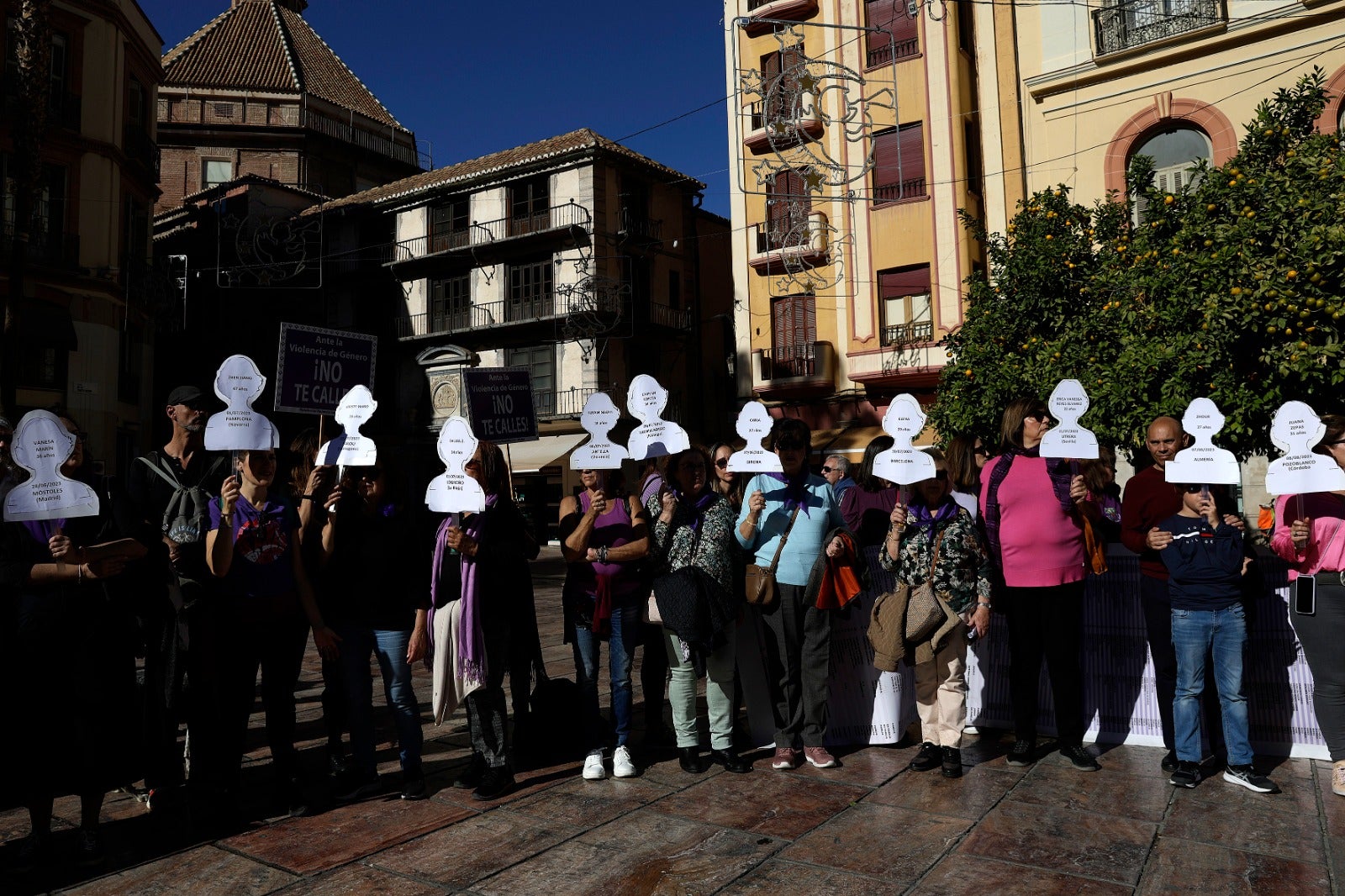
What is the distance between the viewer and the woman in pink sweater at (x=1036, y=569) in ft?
16.5

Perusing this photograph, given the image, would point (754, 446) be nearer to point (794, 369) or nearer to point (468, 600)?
point (468, 600)

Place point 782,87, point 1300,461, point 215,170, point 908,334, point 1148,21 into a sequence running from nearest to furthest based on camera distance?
point 1300,461, point 782,87, point 1148,21, point 908,334, point 215,170

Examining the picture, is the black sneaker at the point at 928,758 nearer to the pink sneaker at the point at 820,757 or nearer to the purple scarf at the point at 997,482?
the pink sneaker at the point at 820,757

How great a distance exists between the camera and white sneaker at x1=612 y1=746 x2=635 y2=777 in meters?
5.05

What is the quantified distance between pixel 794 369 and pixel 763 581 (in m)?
18.1

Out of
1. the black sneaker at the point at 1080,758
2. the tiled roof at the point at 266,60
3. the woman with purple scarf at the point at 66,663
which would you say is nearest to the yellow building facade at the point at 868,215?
the black sneaker at the point at 1080,758

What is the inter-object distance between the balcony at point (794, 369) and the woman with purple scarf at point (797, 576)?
1733 centimetres

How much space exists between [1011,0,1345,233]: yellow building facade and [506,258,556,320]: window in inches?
617

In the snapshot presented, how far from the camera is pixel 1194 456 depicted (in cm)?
463

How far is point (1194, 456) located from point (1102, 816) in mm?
1732

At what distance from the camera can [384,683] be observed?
4.86 m

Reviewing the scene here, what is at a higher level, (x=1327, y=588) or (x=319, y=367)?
(x=319, y=367)

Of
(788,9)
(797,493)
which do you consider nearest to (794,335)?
(788,9)

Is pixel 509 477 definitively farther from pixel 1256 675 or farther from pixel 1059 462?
pixel 1256 675
